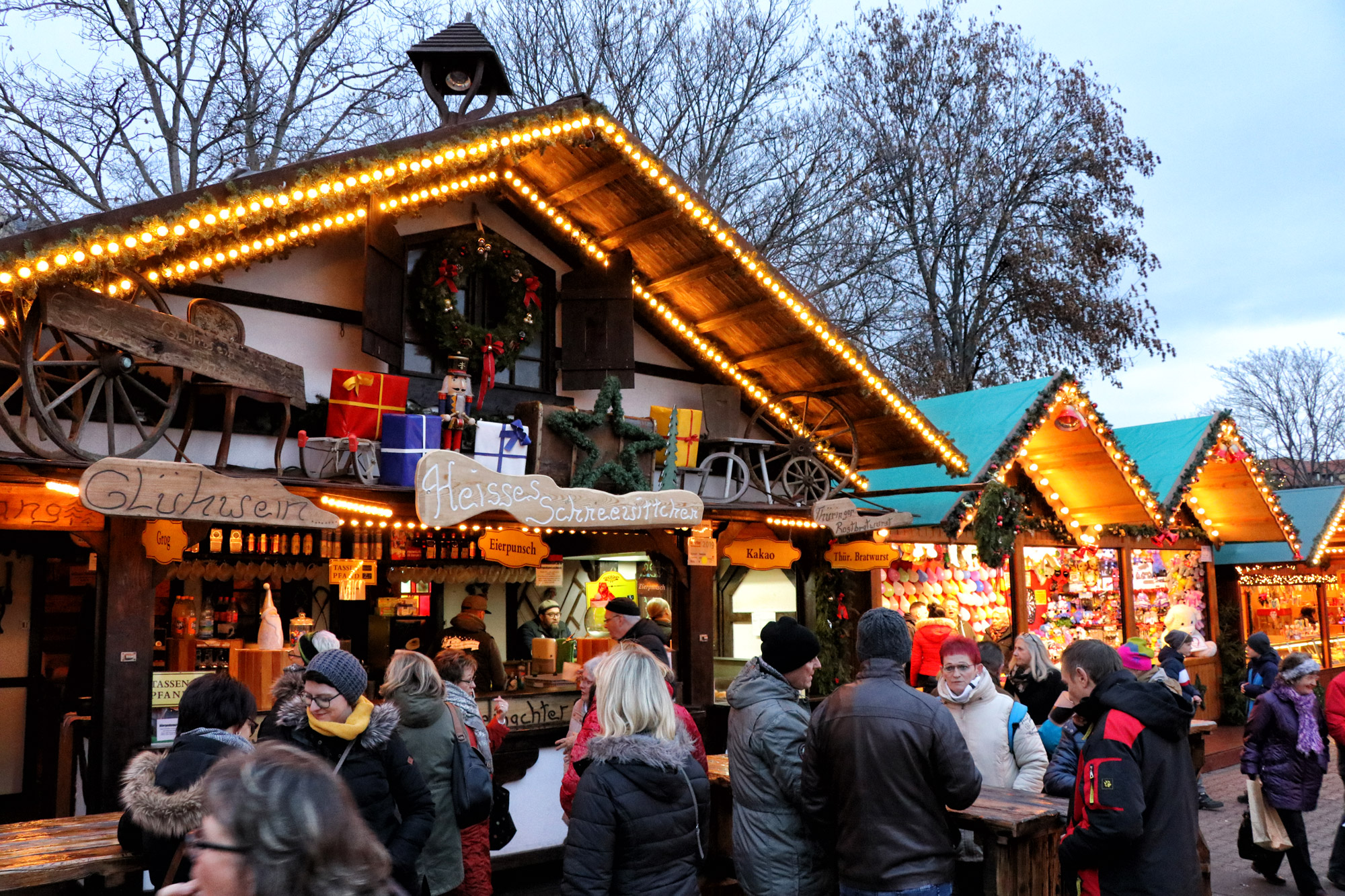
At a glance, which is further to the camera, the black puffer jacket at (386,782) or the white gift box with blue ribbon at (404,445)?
the white gift box with blue ribbon at (404,445)

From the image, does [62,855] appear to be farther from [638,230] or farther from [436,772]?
[638,230]

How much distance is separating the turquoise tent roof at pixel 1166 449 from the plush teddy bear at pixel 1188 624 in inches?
63.0

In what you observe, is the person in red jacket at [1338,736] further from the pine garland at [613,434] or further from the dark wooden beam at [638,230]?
the dark wooden beam at [638,230]

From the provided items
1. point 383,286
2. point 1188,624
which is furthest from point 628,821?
point 1188,624

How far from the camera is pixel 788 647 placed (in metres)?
4.48

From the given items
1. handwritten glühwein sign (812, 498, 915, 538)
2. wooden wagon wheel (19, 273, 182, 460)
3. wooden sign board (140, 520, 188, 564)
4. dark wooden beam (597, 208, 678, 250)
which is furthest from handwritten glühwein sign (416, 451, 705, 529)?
dark wooden beam (597, 208, 678, 250)

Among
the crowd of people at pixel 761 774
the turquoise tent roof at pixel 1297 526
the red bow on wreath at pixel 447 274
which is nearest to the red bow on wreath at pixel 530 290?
the red bow on wreath at pixel 447 274

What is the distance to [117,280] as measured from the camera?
22.3 ft

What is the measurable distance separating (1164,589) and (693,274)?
1050 centimetres

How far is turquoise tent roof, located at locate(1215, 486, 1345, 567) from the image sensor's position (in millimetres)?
16625

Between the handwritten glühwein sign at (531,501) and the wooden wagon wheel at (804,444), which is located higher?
the wooden wagon wheel at (804,444)

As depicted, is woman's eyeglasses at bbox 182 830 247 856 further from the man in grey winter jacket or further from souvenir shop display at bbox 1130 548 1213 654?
souvenir shop display at bbox 1130 548 1213 654

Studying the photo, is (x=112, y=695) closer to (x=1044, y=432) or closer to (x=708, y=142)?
(x=1044, y=432)

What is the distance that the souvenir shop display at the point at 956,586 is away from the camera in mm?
12672
